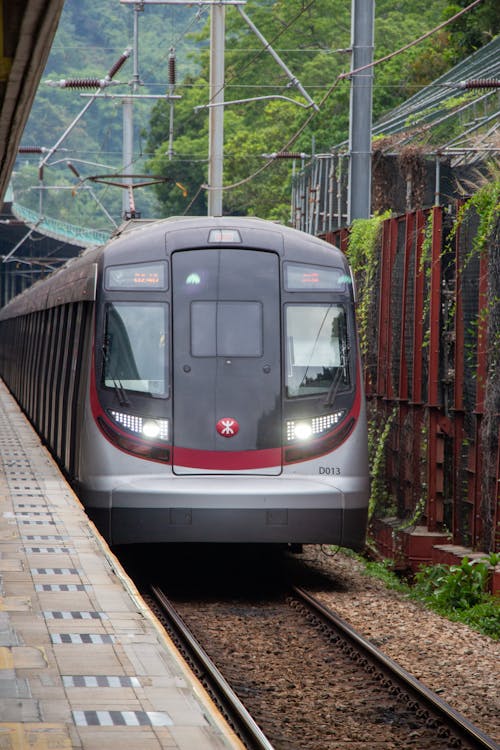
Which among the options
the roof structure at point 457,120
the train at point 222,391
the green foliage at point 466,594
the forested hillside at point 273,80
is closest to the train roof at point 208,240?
the train at point 222,391

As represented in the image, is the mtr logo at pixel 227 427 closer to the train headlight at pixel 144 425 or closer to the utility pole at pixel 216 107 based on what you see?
the train headlight at pixel 144 425

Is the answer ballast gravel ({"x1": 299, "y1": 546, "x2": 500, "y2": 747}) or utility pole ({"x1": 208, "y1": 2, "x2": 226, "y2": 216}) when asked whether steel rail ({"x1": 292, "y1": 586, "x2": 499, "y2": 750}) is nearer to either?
ballast gravel ({"x1": 299, "y1": 546, "x2": 500, "y2": 747})

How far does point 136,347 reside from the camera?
11719mm

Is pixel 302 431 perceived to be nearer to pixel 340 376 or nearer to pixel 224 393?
pixel 340 376

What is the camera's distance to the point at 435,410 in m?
13.5

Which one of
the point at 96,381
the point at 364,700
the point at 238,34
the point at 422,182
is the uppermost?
the point at 238,34

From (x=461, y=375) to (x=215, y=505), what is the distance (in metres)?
3.01

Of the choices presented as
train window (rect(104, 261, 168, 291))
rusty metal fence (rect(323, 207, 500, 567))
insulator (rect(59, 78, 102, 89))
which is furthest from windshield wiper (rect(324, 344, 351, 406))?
insulator (rect(59, 78, 102, 89))

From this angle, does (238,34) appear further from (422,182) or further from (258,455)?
(258,455)

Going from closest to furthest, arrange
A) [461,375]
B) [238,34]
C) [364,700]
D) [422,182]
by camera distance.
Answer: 1. [364,700]
2. [461,375]
3. [422,182]
4. [238,34]

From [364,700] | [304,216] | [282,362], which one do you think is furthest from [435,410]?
[304,216]

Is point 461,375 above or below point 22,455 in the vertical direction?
above

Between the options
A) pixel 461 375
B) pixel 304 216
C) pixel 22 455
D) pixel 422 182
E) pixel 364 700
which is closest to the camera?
pixel 364 700

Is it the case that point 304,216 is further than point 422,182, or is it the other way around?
point 304,216
